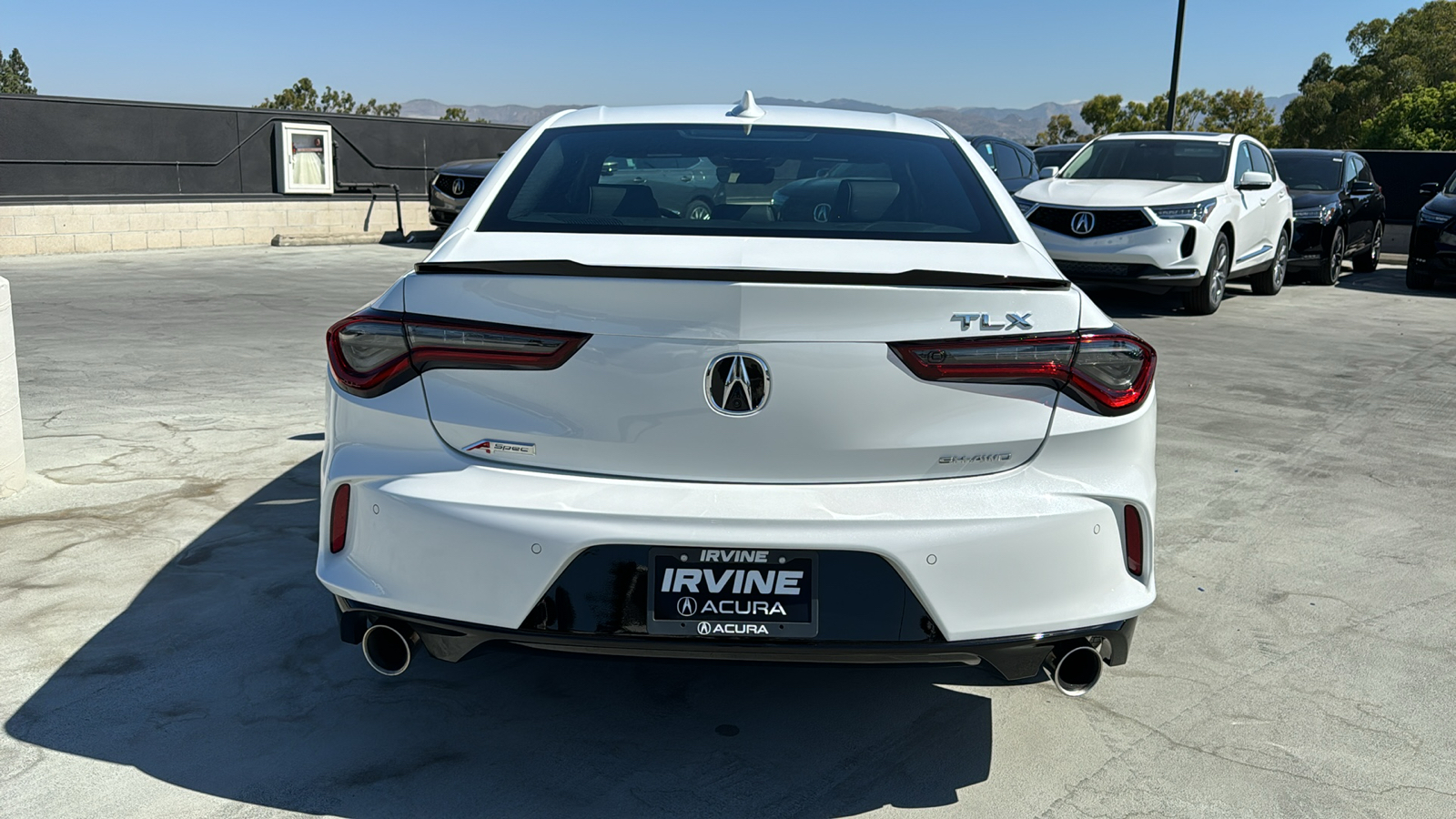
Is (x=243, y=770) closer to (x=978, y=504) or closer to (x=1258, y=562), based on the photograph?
(x=978, y=504)

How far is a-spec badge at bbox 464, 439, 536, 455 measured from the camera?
255cm

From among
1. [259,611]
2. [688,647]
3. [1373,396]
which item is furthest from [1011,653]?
[1373,396]

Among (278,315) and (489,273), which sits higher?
(489,273)

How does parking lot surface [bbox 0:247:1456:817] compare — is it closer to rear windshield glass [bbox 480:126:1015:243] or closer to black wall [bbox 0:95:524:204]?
rear windshield glass [bbox 480:126:1015:243]

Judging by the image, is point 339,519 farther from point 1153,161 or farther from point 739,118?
point 1153,161

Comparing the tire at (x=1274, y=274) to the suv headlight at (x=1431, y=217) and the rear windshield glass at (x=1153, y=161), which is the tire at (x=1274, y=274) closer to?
the suv headlight at (x=1431, y=217)

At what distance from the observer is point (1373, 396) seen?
26.6ft

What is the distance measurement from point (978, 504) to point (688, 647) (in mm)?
652

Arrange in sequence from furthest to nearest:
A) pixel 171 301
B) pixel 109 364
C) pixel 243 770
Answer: pixel 171 301 < pixel 109 364 < pixel 243 770

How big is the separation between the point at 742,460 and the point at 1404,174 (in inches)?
956

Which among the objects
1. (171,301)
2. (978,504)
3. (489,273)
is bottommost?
(171,301)

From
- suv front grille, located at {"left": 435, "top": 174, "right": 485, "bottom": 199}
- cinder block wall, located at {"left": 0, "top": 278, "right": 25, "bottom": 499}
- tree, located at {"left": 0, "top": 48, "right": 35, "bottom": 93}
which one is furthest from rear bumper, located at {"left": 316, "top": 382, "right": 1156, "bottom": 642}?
tree, located at {"left": 0, "top": 48, "right": 35, "bottom": 93}

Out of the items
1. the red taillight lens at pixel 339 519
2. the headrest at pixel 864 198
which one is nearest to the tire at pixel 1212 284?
the headrest at pixel 864 198

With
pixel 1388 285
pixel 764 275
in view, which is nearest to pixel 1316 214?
pixel 1388 285
